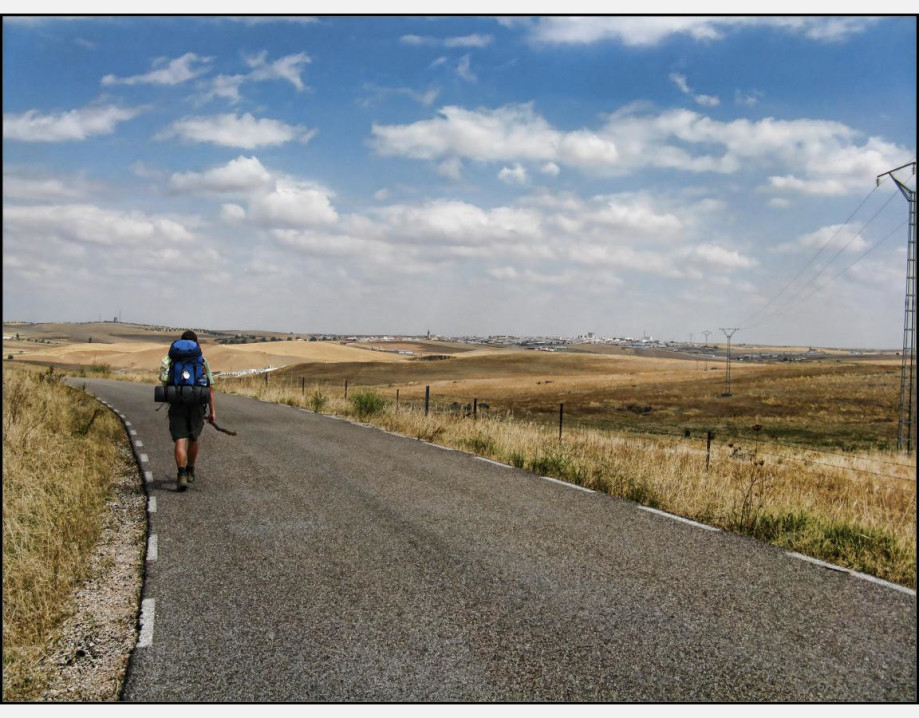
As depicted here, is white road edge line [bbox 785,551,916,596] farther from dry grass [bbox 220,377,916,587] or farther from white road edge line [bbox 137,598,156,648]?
white road edge line [bbox 137,598,156,648]

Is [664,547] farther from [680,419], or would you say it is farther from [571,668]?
[680,419]

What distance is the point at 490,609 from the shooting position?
5254 mm

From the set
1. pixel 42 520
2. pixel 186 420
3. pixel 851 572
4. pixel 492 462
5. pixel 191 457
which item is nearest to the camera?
pixel 851 572

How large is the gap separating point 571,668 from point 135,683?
2.68 m

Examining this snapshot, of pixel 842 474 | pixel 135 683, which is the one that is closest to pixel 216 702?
pixel 135 683

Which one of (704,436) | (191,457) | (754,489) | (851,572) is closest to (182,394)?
(191,457)

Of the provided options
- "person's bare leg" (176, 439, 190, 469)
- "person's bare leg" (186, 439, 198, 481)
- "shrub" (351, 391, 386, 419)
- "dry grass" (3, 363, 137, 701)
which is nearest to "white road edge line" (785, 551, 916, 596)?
"dry grass" (3, 363, 137, 701)

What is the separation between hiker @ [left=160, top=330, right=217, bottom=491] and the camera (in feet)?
32.0

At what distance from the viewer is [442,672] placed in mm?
4234

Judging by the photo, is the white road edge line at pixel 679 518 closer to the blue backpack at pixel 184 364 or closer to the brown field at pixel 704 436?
the brown field at pixel 704 436

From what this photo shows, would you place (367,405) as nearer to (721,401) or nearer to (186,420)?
(186,420)

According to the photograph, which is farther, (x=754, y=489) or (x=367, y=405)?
(x=367, y=405)

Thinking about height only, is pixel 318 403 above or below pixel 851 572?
below

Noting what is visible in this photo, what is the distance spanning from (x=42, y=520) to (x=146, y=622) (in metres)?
3.11
